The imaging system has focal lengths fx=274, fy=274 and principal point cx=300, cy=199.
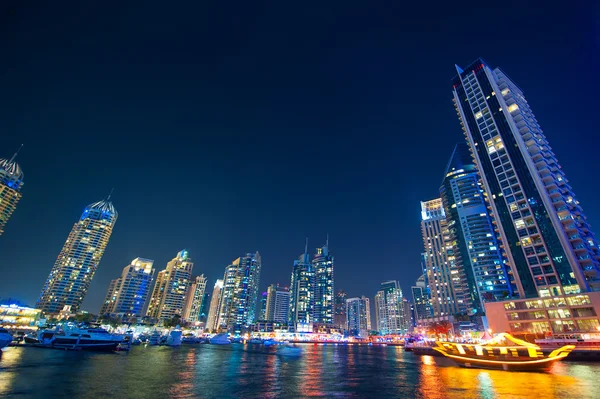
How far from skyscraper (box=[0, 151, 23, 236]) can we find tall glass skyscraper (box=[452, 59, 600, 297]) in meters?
247

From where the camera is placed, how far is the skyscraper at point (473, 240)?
470 feet

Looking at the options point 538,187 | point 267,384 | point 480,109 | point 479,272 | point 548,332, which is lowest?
point 267,384

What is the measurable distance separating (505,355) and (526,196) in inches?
3239

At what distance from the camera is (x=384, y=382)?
38.2 m

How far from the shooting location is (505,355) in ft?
153

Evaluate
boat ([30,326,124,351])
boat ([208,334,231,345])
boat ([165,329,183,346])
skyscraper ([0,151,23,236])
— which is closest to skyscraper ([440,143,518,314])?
boat ([208,334,231,345])

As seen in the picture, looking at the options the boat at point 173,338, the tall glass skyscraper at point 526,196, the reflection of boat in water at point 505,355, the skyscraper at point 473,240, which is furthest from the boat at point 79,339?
the skyscraper at point 473,240

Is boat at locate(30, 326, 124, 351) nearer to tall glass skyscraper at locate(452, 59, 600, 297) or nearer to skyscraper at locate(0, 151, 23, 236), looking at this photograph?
skyscraper at locate(0, 151, 23, 236)

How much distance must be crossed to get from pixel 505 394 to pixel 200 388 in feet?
106

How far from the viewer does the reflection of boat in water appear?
140ft

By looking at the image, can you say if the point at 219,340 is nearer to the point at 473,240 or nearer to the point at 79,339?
the point at 79,339

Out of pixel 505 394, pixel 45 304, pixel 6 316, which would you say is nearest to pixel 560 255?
pixel 505 394

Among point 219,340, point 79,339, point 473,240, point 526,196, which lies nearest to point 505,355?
point 526,196

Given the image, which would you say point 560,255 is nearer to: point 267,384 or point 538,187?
point 538,187
